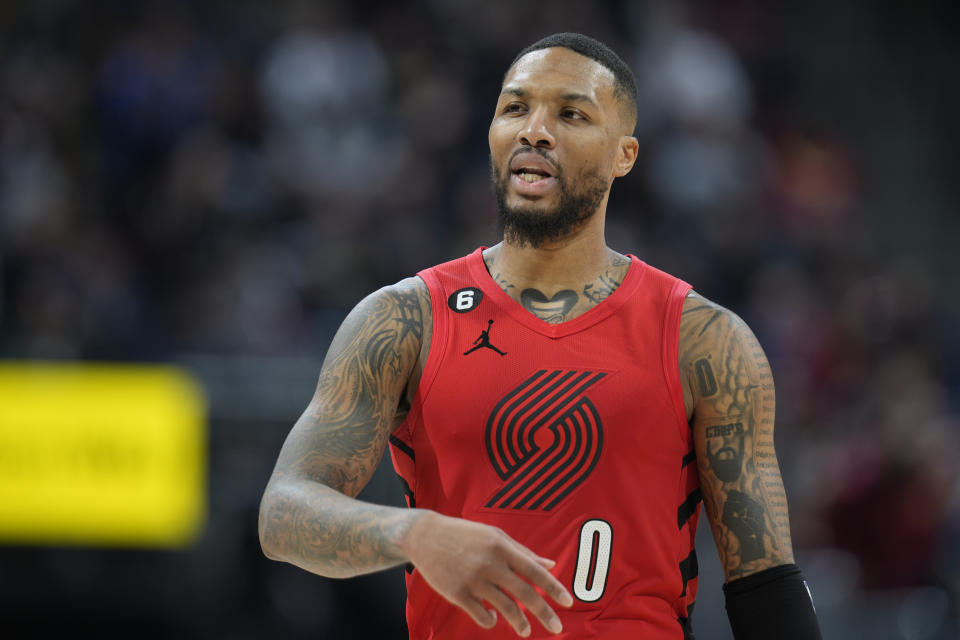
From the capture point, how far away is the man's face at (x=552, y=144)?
3.58m

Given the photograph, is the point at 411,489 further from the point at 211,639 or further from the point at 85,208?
the point at 85,208

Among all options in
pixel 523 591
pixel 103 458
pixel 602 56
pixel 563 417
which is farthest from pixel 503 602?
pixel 103 458

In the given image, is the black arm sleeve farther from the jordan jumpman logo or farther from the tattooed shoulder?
the tattooed shoulder

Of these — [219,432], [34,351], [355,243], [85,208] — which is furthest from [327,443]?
[85,208]

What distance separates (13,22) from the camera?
37.4ft

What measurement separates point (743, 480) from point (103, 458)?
222 inches

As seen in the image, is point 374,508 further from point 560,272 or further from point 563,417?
point 560,272

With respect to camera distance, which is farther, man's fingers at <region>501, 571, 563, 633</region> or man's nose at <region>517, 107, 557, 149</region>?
man's nose at <region>517, 107, 557, 149</region>

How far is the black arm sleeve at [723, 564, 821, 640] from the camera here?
341 cm

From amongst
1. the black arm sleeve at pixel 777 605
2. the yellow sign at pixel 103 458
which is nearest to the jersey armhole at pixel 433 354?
the black arm sleeve at pixel 777 605

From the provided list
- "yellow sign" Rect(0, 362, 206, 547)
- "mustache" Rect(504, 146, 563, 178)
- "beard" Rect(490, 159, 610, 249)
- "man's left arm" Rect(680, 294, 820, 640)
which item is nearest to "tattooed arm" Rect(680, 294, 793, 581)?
"man's left arm" Rect(680, 294, 820, 640)

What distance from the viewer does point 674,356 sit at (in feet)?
11.3

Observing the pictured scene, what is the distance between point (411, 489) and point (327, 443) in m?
0.34

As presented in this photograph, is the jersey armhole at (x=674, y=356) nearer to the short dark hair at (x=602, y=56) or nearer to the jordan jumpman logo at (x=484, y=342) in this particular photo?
the jordan jumpman logo at (x=484, y=342)
